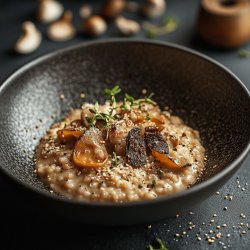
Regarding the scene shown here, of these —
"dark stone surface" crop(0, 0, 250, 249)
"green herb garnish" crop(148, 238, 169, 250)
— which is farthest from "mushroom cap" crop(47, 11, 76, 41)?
"green herb garnish" crop(148, 238, 169, 250)

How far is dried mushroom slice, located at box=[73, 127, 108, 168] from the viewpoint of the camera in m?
2.76

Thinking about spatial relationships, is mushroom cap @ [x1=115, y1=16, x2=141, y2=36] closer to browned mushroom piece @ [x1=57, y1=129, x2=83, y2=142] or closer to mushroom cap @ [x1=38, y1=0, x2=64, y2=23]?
mushroom cap @ [x1=38, y1=0, x2=64, y2=23]

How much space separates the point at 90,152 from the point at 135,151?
0.26 metres

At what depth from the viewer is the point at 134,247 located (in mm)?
2590

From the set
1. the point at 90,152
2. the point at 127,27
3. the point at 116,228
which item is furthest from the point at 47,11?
the point at 116,228

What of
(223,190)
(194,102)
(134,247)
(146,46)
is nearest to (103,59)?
(146,46)

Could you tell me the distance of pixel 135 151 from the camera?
2787 mm

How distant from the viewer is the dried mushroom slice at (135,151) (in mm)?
2770

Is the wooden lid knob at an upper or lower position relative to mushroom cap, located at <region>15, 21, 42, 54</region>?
upper

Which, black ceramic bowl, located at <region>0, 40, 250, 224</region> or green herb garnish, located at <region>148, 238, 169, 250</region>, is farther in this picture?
black ceramic bowl, located at <region>0, 40, 250, 224</region>

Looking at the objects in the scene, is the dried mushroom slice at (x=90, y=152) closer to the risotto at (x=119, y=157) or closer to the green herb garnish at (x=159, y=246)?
the risotto at (x=119, y=157)

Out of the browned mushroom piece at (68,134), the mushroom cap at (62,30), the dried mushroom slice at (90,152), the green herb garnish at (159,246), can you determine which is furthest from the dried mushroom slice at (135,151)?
the mushroom cap at (62,30)

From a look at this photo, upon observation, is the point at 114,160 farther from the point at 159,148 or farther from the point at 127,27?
the point at 127,27

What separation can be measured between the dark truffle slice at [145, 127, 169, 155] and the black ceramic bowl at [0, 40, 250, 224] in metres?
0.28
